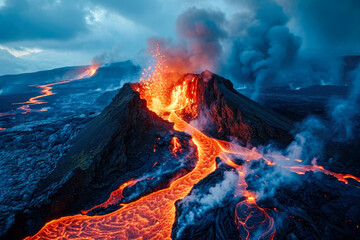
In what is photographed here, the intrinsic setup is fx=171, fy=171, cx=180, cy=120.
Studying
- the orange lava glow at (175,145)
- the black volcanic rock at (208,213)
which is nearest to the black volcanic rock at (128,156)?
the black volcanic rock at (208,213)

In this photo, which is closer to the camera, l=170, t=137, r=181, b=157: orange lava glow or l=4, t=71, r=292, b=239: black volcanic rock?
l=4, t=71, r=292, b=239: black volcanic rock

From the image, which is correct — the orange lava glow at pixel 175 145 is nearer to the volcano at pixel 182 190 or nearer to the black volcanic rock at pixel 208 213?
the volcano at pixel 182 190

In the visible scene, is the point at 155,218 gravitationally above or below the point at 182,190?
below

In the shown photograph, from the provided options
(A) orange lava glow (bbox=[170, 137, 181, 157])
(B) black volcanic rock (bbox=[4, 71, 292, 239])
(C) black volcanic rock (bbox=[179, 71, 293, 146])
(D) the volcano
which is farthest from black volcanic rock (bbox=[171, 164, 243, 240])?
(C) black volcanic rock (bbox=[179, 71, 293, 146])

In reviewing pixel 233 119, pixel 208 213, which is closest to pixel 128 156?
pixel 208 213

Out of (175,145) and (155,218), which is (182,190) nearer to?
(155,218)

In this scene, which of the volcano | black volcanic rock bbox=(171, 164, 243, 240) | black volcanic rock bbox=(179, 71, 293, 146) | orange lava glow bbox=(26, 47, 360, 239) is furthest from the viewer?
black volcanic rock bbox=(179, 71, 293, 146)

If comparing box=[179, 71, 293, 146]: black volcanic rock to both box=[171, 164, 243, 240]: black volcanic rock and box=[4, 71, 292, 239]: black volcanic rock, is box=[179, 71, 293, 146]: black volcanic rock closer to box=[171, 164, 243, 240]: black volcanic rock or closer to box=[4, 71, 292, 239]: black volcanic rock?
box=[4, 71, 292, 239]: black volcanic rock

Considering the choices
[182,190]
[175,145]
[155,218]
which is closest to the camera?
[155,218]

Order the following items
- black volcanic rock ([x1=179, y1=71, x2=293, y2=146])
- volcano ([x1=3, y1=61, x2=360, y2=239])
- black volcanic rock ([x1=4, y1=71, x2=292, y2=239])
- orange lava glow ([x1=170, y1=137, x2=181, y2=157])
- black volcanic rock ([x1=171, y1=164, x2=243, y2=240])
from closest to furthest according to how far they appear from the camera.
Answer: black volcanic rock ([x1=171, y1=164, x2=243, y2=240]) → volcano ([x1=3, y1=61, x2=360, y2=239]) → black volcanic rock ([x1=4, y1=71, x2=292, y2=239]) → orange lava glow ([x1=170, y1=137, x2=181, y2=157]) → black volcanic rock ([x1=179, y1=71, x2=293, y2=146])

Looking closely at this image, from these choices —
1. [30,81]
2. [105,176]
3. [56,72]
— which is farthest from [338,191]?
[56,72]
